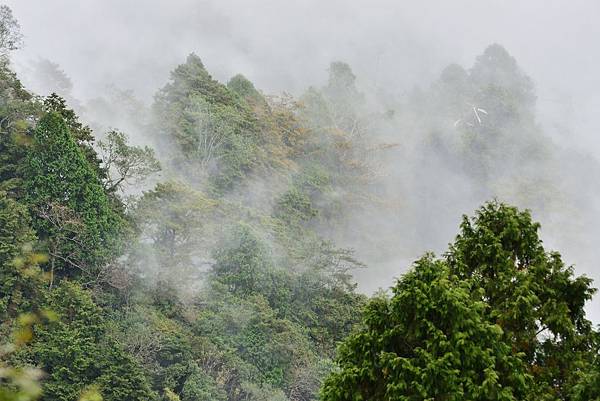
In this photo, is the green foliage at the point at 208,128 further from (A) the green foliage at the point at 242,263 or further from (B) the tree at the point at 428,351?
(B) the tree at the point at 428,351

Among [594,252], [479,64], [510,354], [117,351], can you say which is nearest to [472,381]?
[510,354]

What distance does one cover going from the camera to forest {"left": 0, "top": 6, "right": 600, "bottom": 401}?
6625mm

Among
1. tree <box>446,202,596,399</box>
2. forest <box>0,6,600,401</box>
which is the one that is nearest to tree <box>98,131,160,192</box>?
forest <box>0,6,600,401</box>

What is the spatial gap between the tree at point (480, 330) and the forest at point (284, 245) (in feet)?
0.07

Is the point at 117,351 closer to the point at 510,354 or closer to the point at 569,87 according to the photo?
the point at 510,354

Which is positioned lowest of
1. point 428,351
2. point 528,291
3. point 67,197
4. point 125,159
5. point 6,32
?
point 428,351

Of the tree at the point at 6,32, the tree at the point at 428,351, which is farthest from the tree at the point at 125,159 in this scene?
the tree at the point at 428,351

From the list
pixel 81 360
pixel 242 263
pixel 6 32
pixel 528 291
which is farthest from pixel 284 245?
pixel 528 291

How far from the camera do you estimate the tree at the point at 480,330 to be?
6.14 m

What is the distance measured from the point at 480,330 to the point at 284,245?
20069 millimetres

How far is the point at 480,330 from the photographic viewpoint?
249 inches

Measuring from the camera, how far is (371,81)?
2029 inches

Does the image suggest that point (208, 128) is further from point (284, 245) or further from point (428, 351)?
point (428, 351)

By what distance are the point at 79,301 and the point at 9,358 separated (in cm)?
233
